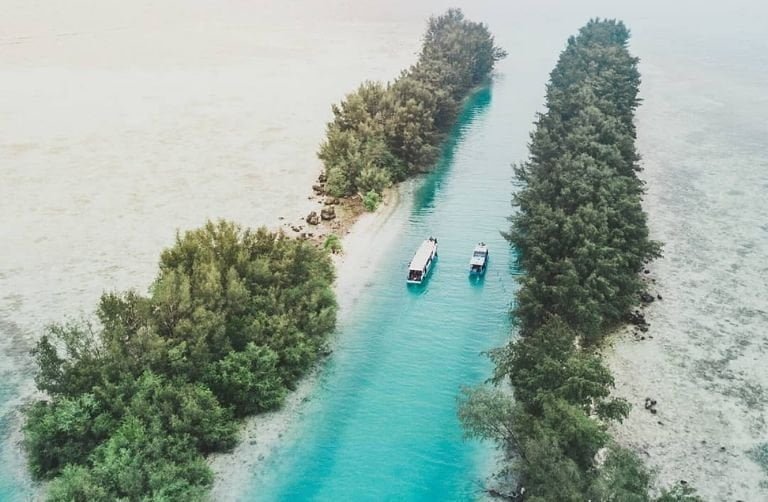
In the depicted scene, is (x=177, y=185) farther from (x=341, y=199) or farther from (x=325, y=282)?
(x=325, y=282)

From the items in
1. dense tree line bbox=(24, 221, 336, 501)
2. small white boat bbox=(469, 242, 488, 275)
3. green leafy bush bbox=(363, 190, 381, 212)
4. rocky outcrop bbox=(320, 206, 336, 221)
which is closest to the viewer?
dense tree line bbox=(24, 221, 336, 501)

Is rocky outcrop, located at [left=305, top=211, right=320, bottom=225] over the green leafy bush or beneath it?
beneath

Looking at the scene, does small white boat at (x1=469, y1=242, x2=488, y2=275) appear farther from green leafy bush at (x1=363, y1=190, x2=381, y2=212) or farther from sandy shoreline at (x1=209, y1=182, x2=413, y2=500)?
green leafy bush at (x1=363, y1=190, x2=381, y2=212)

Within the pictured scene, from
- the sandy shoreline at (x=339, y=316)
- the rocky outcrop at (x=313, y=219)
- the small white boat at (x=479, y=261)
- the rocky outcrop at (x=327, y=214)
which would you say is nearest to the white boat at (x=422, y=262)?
the small white boat at (x=479, y=261)

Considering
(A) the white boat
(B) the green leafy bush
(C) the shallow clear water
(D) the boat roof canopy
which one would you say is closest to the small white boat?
(C) the shallow clear water

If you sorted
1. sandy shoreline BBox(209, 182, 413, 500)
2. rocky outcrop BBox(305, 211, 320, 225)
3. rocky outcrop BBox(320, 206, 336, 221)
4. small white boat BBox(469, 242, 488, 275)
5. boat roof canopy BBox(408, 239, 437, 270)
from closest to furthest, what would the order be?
sandy shoreline BBox(209, 182, 413, 500) → boat roof canopy BBox(408, 239, 437, 270) → small white boat BBox(469, 242, 488, 275) → rocky outcrop BBox(305, 211, 320, 225) → rocky outcrop BBox(320, 206, 336, 221)

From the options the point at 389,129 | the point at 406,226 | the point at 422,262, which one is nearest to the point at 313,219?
the point at 406,226
